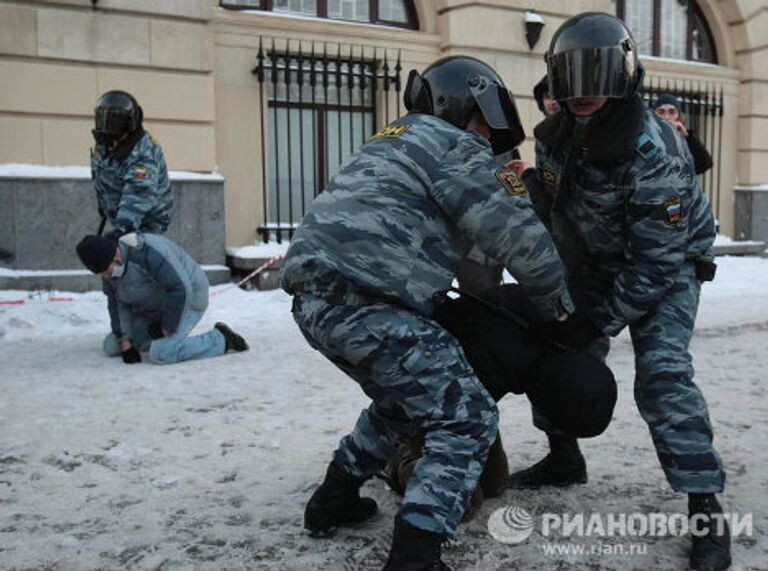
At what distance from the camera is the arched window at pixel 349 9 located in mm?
9312

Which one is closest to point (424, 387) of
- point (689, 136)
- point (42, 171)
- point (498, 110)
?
point (498, 110)

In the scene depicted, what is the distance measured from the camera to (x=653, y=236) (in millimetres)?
2400

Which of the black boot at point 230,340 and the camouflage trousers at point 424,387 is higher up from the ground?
the camouflage trousers at point 424,387

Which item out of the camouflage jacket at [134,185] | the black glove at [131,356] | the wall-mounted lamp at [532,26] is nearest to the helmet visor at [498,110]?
the black glove at [131,356]

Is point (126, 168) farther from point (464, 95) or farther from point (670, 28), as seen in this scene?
point (670, 28)

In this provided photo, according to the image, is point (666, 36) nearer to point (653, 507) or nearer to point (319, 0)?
point (319, 0)

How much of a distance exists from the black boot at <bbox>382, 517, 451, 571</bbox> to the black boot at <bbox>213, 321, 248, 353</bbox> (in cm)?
360

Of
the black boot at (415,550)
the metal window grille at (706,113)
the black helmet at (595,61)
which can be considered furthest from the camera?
the metal window grille at (706,113)

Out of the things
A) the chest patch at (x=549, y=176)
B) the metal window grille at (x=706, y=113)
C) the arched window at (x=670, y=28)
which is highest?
the arched window at (x=670, y=28)

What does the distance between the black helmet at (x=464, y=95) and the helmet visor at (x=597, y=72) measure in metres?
0.22

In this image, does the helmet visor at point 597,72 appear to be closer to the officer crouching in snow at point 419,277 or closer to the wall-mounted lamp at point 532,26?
the officer crouching in snow at point 419,277

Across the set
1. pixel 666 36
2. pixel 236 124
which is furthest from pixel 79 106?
pixel 666 36

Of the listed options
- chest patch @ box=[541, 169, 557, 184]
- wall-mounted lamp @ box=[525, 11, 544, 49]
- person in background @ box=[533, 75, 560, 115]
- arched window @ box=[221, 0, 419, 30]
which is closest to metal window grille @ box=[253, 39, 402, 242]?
arched window @ box=[221, 0, 419, 30]

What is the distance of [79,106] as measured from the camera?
25.8 feet
